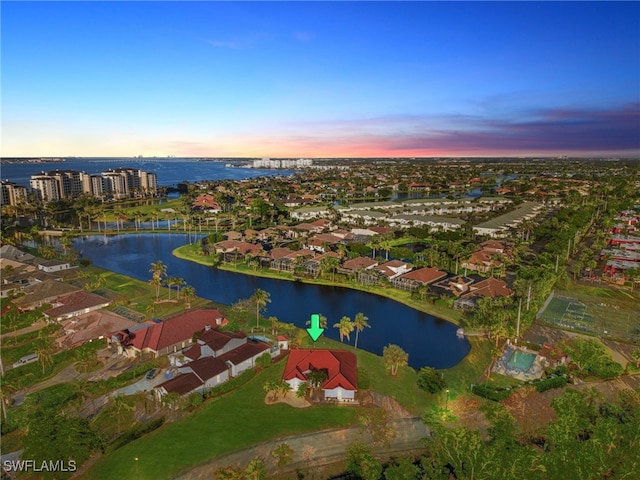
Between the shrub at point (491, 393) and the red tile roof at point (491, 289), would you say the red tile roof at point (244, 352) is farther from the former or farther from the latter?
the red tile roof at point (491, 289)

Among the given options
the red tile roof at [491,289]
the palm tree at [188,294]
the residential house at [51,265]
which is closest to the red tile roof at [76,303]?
the palm tree at [188,294]

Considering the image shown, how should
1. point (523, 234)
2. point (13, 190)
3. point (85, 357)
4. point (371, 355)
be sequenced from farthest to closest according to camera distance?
1. point (13, 190)
2. point (523, 234)
3. point (371, 355)
4. point (85, 357)

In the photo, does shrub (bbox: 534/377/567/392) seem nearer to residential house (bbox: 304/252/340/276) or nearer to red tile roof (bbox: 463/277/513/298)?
red tile roof (bbox: 463/277/513/298)

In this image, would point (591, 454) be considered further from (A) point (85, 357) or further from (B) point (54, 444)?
(A) point (85, 357)

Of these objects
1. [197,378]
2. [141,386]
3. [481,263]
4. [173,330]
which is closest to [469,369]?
[197,378]

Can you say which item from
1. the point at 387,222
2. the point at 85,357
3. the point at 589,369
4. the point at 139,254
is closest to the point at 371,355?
the point at 589,369

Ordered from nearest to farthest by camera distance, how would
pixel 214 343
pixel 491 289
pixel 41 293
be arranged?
pixel 214 343
pixel 41 293
pixel 491 289

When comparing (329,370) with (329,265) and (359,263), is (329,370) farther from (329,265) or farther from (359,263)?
(359,263)
